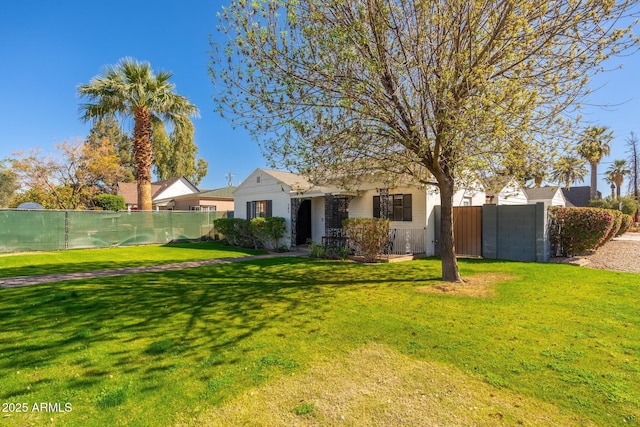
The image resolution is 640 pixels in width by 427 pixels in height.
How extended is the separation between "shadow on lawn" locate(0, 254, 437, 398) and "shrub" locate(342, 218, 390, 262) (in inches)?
74.9

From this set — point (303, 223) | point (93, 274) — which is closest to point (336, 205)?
point (303, 223)

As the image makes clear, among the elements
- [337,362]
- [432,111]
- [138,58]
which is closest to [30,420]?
[337,362]

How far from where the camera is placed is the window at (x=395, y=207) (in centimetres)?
1327

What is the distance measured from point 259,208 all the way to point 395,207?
311 inches

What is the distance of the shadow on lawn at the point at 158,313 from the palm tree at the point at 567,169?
406cm

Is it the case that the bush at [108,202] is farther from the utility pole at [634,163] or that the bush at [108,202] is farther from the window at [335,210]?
the utility pole at [634,163]

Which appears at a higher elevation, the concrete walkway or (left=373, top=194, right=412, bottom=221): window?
(left=373, top=194, right=412, bottom=221): window

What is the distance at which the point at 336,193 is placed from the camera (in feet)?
47.3

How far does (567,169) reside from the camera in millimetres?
6953

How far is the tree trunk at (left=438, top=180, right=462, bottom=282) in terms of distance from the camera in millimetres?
7793

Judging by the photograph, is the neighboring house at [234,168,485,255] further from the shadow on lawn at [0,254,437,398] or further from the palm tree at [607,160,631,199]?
the palm tree at [607,160,631,199]

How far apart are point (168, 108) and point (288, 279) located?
43.0ft

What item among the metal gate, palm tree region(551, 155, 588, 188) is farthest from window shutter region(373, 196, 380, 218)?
palm tree region(551, 155, 588, 188)

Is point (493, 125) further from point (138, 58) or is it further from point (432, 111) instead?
point (138, 58)
